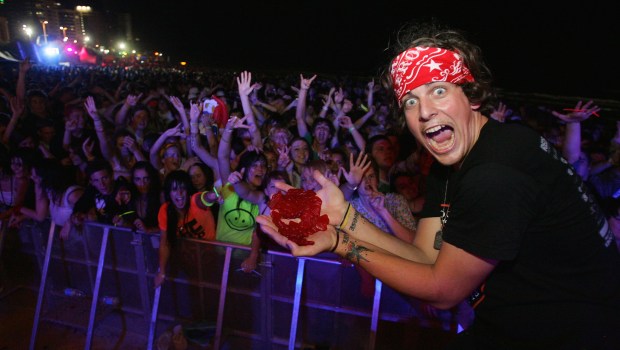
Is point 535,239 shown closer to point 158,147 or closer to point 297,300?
point 297,300

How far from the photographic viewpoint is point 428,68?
1.64 m

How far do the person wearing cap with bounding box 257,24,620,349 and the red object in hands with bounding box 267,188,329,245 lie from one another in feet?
0.16

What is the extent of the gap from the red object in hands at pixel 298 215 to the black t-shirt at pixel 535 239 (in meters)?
0.59

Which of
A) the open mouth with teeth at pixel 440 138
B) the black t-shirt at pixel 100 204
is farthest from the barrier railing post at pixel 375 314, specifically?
the black t-shirt at pixel 100 204

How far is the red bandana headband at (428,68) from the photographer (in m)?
1.64

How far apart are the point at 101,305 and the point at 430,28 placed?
3.95m

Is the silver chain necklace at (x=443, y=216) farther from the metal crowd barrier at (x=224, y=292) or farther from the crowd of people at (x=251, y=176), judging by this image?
the metal crowd barrier at (x=224, y=292)

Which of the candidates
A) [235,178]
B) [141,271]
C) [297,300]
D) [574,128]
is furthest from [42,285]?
[574,128]

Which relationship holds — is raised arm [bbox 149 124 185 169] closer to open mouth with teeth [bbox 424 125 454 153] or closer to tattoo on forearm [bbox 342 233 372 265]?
tattoo on forearm [bbox 342 233 372 265]

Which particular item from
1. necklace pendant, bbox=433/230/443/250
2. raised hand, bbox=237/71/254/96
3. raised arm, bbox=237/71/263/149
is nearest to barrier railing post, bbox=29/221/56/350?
raised arm, bbox=237/71/263/149

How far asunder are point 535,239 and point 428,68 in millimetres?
800

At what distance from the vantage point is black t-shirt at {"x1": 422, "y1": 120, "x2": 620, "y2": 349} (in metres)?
1.32

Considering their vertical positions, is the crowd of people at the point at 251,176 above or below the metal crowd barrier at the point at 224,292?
above

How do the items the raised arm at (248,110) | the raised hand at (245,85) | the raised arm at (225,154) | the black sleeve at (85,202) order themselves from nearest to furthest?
the black sleeve at (85,202) < the raised arm at (225,154) < the raised arm at (248,110) < the raised hand at (245,85)
